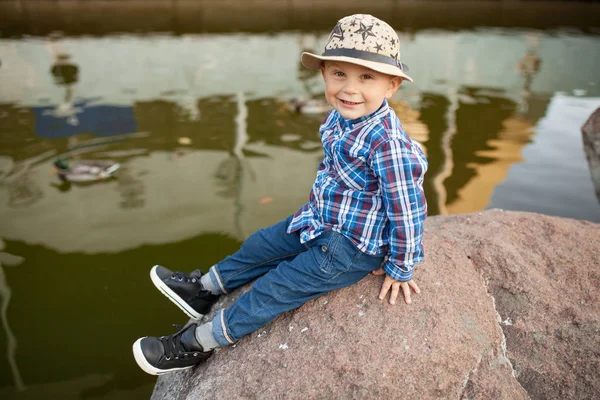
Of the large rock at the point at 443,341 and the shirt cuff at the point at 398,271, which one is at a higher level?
the shirt cuff at the point at 398,271

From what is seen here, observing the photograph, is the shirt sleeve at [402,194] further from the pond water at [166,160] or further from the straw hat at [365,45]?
the pond water at [166,160]

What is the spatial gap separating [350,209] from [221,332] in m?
0.78

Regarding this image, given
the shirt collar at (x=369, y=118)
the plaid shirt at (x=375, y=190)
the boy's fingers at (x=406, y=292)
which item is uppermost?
the shirt collar at (x=369, y=118)

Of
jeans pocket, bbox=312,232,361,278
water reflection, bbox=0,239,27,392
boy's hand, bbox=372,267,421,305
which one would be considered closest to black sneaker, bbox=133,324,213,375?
jeans pocket, bbox=312,232,361,278

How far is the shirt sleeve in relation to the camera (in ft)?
6.39

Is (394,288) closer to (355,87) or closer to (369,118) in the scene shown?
(369,118)

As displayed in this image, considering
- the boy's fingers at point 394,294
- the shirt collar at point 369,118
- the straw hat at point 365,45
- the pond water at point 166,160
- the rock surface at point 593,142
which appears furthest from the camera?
the rock surface at point 593,142

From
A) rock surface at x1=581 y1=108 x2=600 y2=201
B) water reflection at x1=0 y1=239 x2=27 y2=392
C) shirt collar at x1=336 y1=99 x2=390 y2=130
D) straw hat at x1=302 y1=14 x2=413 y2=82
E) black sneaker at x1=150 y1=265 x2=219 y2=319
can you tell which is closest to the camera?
straw hat at x1=302 y1=14 x2=413 y2=82

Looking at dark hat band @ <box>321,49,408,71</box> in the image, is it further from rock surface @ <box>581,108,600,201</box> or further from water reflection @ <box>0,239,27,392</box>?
rock surface @ <box>581,108,600,201</box>

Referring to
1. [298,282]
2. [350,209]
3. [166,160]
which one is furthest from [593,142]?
[166,160]

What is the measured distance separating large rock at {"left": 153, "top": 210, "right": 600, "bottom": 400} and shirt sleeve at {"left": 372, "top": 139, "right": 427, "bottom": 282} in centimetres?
29

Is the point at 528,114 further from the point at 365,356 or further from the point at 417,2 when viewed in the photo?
the point at 417,2

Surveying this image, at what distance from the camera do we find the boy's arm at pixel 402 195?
6.39 feet

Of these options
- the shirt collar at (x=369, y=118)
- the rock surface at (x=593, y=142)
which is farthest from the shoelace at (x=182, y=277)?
the rock surface at (x=593, y=142)
